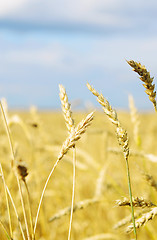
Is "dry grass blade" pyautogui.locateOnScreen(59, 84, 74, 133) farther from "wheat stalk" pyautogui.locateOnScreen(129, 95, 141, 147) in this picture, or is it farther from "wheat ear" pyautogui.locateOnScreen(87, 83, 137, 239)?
"wheat stalk" pyautogui.locateOnScreen(129, 95, 141, 147)

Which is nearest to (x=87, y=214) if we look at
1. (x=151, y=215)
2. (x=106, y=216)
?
(x=106, y=216)

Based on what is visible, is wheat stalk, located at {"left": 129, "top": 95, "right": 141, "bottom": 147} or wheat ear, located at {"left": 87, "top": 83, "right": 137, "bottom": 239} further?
wheat stalk, located at {"left": 129, "top": 95, "right": 141, "bottom": 147}

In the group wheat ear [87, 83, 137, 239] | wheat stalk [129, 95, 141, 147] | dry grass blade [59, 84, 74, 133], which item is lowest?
wheat ear [87, 83, 137, 239]

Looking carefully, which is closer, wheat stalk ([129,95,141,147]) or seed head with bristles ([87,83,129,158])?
seed head with bristles ([87,83,129,158])

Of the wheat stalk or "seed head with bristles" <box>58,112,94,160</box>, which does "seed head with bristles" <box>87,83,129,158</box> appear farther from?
the wheat stalk

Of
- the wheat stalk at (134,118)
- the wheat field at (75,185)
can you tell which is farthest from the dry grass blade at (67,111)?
the wheat stalk at (134,118)

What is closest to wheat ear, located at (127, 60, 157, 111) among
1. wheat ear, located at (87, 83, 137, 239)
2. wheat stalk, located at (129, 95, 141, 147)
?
wheat ear, located at (87, 83, 137, 239)

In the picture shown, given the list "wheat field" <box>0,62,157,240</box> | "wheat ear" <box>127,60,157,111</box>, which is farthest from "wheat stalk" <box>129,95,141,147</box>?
"wheat ear" <box>127,60,157,111</box>

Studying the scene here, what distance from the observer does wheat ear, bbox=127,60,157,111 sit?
0.81 meters

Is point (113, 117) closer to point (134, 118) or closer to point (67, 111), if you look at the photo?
point (67, 111)

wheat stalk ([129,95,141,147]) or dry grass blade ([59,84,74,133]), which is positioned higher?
wheat stalk ([129,95,141,147])

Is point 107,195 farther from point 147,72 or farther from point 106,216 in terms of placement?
point 147,72

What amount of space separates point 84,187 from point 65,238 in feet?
6.96

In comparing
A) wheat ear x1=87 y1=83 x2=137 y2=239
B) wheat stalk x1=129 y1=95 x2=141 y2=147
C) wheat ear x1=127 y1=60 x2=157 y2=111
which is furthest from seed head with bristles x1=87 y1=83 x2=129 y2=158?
wheat stalk x1=129 y1=95 x2=141 y2=147
